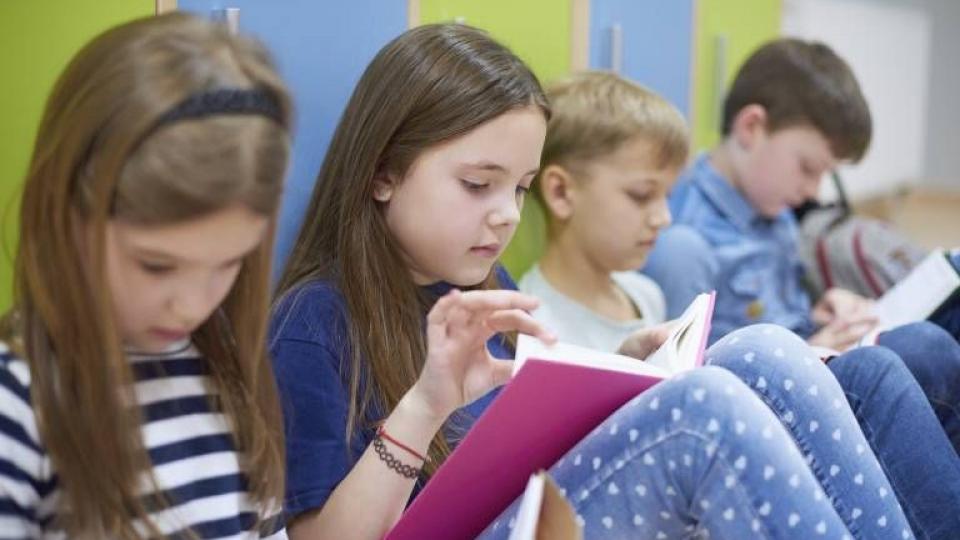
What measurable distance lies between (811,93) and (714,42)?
0.28 m

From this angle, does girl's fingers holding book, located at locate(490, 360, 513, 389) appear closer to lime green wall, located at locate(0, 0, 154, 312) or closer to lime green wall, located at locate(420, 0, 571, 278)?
lime green wall, located at locate(0, 0, 154, 312)

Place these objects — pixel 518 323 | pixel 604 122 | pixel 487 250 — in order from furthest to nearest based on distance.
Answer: pixel 604 122 → pixel 487 250 → pixel 518 323

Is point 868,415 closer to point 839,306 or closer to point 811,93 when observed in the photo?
point 839,306

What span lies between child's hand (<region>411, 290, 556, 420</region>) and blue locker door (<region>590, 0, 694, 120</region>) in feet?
2.97

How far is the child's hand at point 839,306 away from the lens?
1887 millimetres

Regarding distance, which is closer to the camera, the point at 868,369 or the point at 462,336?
the point at 462,336

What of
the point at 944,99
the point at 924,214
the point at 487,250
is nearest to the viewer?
the point at 487,250

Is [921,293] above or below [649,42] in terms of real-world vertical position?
below

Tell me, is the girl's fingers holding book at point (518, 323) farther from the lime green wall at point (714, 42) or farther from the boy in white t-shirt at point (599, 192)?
the lime green wall at point (714, 42)

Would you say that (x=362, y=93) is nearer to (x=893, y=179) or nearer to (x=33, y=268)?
(x=33, y=268)

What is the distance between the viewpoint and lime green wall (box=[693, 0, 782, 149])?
212 centimetres

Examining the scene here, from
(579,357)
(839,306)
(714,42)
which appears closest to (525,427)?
(579,357)

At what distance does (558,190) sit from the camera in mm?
1646

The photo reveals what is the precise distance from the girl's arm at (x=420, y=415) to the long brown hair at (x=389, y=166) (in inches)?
4.3
